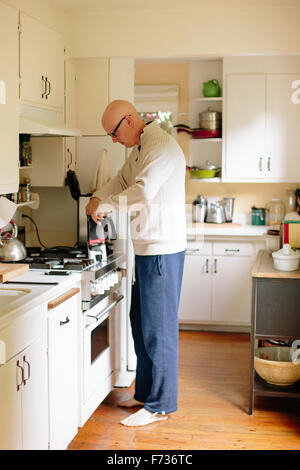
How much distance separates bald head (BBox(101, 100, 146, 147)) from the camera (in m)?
3.10

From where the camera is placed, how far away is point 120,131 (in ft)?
10.3

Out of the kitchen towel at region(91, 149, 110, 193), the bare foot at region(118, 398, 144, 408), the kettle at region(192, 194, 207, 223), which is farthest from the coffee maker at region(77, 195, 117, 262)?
the kettle at region(192, 194, 207, 223)

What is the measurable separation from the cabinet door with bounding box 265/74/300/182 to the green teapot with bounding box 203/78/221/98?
0.46m

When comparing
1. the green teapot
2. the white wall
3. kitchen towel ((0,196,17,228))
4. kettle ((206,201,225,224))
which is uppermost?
the white wall

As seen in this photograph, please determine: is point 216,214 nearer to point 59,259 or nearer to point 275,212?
point 275,212

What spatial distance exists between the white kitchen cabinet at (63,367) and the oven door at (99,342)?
0.15 metres

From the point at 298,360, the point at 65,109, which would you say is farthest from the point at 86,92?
the point at 298,360

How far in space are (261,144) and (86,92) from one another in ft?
5.22

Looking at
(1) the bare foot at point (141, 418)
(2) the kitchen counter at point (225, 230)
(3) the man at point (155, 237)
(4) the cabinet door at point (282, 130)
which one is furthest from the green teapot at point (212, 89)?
(1) the bare foot at point (141, 418)

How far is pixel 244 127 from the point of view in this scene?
16.1ft

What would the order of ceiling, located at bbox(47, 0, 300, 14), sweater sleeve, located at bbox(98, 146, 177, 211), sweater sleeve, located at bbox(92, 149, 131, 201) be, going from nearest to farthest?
sweater sleeve, located at bbox(98, 146, 177, 211)
sweater sleeve, located at bbox(92, 149, 131, 201)
ceiling, located at bbox(47, 0, 300, 14)

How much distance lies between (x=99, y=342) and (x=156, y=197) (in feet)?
3.03

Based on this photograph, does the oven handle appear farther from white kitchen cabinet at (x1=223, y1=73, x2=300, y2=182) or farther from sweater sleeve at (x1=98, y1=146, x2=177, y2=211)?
white kitchen cabinet at (x1=223, y1=73, x2=300, y2=182)
